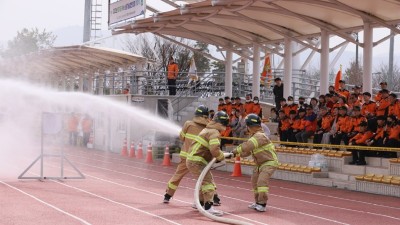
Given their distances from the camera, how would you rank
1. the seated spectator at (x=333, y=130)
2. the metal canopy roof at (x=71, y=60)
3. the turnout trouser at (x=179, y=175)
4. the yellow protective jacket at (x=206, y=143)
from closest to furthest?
the yellow protective jacket at (x=206, y=143) → the turnout trouser at (x=179, y=175) → the seated spectator at (x=333, y=130) → the metal canopy roof at (x=71, y=60)

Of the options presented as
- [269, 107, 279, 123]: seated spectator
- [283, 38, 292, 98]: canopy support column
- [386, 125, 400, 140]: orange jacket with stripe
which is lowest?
[386, 125, 400, 140]: orange jacket with stripe

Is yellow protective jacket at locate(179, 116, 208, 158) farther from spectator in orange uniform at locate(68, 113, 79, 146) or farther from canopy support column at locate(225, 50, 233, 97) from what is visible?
spectator in orange uniform at locate(68, 113, 79, 146)

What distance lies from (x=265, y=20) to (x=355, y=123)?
7.45 meters

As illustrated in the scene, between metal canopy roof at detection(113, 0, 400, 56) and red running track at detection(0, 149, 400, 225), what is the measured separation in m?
5.50

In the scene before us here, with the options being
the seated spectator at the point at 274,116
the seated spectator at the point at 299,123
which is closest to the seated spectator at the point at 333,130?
the seated spectator at the point at 299,123

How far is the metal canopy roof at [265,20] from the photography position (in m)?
20.5

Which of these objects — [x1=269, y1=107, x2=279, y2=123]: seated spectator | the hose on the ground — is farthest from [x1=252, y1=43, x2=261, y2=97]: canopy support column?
the hose on the ground

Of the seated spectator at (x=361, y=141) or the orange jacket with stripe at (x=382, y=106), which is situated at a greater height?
the orange jacket with stripe at (x=382, y=106)

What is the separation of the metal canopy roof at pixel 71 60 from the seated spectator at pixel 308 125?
1359 cm

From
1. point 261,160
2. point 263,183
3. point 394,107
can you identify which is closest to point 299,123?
point 394,107

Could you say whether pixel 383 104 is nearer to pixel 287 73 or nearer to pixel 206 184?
pixel 206 184

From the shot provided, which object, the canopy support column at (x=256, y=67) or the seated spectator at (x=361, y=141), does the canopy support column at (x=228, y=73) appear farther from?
the seated spectator at (x=361, y=141)

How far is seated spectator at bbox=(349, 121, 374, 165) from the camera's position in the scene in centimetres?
1802

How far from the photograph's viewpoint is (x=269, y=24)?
24875 millimetres
